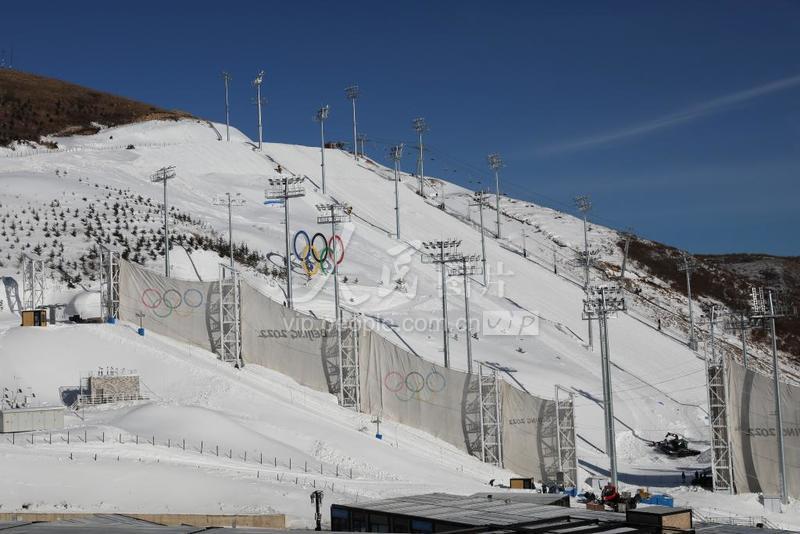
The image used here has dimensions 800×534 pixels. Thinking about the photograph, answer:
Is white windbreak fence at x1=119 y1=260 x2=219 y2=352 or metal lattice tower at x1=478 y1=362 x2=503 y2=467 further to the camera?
metal lattice tower at x1=478 y1=362 x2=503 y2=467

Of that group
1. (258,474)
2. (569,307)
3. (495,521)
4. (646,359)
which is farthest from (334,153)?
(495,521)

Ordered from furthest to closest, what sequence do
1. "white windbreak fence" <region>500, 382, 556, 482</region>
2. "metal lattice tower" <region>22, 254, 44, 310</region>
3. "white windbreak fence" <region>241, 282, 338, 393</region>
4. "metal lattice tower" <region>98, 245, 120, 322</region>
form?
1. "metal lattice tower" <region>22, 254, 44, 310</region>
2. "white windbreak fence" <region>500, 382, 556, 482</region>
3. "white windbreak fence" <region>241, 282, 338, 393</region>
4. "metal lattice tower" <region>98, 245, 120, 322</region>

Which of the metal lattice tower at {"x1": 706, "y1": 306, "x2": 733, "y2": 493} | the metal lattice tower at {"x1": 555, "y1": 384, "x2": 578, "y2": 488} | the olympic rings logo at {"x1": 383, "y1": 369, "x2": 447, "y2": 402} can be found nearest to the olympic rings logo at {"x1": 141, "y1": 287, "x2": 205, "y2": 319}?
the olympic rings logo at {"x1": 383, "y1": 369, "x2": 447, "y2": 402}

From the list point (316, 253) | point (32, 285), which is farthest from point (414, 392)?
point (316, 253)

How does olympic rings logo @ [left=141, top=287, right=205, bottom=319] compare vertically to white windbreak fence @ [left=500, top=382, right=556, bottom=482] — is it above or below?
above

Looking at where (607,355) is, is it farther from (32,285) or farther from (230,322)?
(32,285)

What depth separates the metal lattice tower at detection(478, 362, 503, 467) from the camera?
42500 mm

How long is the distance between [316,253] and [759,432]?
105ft

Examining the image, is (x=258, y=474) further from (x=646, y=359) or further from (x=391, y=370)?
(x=646, y=359)

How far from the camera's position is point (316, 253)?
2501 inches

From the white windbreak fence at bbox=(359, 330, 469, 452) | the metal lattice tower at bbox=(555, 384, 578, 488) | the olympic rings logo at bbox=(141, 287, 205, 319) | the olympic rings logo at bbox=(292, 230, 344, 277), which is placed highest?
the olympic rings logo at bbox=(292, 230, 344, 277)

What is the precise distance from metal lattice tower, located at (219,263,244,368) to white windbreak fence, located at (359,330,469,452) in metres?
5.55

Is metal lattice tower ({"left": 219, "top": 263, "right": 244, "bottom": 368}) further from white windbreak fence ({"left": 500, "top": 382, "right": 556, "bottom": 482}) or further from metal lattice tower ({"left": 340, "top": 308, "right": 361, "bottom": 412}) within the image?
white windbreak fence ({"left": 500, "top": 382, "right": 556, "bottom": 482})

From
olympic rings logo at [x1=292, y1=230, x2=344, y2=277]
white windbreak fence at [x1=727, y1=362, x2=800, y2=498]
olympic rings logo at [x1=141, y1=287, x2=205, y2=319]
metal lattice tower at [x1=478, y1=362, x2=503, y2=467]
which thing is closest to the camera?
white windbreak fence at [x1=727, y1=362, x2=800, y2=498]
